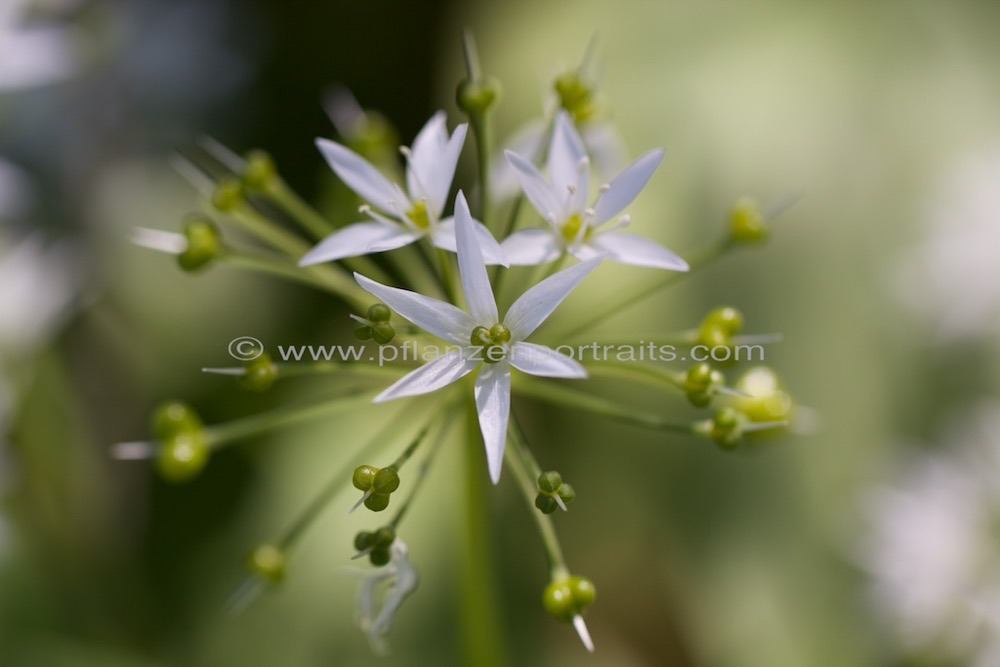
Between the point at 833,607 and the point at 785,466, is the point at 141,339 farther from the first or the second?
the point at 833,607

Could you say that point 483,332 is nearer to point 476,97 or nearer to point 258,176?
point 476,97

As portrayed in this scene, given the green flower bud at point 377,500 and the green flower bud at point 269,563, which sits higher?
the green flower bud at point 377,500

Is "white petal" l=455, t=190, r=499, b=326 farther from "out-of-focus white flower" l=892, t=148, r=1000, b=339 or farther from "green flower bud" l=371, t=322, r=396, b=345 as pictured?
"out-of-focus white flower" l=892, t=148, r=1000, b=339

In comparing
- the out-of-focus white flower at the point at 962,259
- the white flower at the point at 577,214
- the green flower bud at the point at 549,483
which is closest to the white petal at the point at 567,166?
the white flower at the point at 577,214

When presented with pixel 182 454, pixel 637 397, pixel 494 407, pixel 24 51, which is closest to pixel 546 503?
pixel 494 407

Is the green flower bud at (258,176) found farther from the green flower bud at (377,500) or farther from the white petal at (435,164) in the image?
the green flower bud at (377,500)

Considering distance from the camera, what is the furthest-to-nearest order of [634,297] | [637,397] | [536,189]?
[637,397], [634,297], [536,189]
